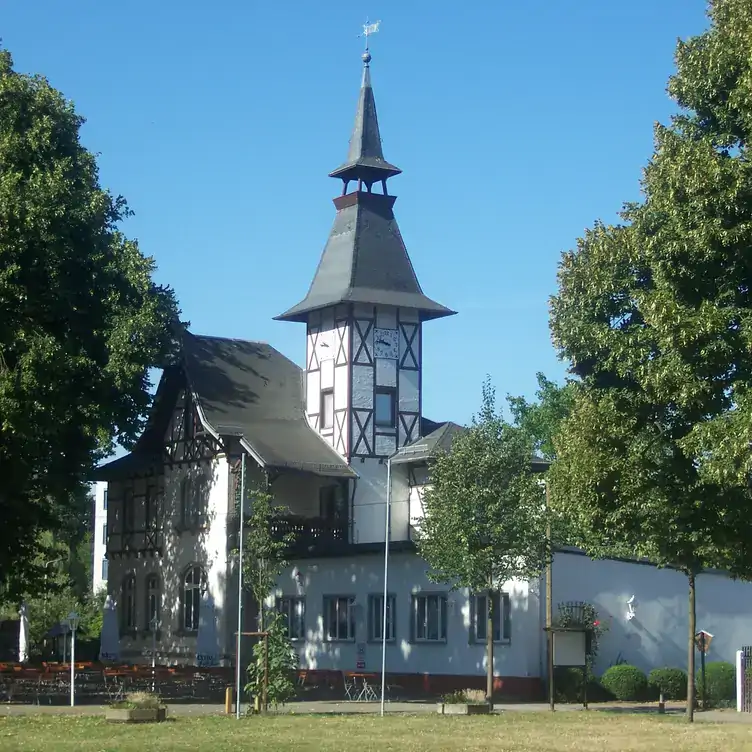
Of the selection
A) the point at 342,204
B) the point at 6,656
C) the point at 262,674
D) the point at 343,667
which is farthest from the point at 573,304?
the point at 6,656

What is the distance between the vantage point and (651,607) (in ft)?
133

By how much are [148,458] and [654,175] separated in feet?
112

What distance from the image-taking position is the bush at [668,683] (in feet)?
126

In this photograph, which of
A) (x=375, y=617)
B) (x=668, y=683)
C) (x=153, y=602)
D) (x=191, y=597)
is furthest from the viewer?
(x=153, y=602)

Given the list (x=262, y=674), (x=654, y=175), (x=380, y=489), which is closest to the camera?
(x=654, y=175)

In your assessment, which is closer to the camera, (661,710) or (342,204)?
(661,710)

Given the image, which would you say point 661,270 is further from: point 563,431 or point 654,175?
point 563,431

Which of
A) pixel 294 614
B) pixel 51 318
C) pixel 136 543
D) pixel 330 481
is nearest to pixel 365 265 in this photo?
pixel 330 481

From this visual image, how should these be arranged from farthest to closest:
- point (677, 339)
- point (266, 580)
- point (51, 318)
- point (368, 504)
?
point (368, 504)
point (266, 580)
point (51, 318)
point (677, 339)

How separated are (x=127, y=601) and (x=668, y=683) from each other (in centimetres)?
2370

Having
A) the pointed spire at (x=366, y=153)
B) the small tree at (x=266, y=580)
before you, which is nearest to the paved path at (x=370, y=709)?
the small tree at (x=266, y=580)

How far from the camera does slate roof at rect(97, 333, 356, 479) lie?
48125mm

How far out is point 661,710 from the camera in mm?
32219

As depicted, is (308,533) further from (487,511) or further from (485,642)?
(487,511)
